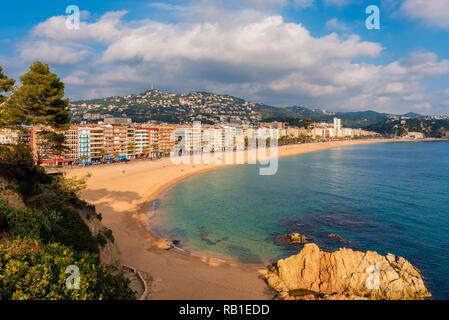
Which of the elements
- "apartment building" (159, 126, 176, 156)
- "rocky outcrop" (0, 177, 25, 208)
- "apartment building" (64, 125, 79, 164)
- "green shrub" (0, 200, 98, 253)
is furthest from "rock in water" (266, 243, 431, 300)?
"apartment building" (159, 126, 176, 156)

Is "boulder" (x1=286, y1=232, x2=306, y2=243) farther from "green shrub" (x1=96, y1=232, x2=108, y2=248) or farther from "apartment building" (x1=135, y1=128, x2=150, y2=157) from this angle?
"apartment building" (x1=135, y1=128, x2=150, y2=157)

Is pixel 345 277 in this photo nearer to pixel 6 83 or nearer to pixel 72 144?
pixel 6 83

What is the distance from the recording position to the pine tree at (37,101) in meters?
16.0

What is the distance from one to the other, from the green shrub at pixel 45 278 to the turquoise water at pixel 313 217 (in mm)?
11427

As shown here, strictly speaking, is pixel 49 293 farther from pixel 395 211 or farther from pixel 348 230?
pixel 395 211

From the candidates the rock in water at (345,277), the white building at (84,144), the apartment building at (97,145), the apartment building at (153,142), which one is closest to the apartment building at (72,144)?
the white building at (84,144)

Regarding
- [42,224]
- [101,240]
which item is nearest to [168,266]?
[101,240]

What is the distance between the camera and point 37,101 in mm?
16859

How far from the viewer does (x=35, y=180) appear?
15.1 m

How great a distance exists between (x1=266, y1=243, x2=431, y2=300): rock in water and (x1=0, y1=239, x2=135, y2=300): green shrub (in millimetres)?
8868

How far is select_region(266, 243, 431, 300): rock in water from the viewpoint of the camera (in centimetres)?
1379

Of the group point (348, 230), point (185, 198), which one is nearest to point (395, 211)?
point (348, 230)

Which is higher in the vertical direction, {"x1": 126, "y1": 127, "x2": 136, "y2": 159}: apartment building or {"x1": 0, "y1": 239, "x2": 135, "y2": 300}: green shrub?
{"x1": 126, "y1": 127, "x2": 136, "y2": 159}: apartment building

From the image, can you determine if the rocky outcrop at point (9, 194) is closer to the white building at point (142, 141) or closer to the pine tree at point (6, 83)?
the pine tree at point (6, 83)
